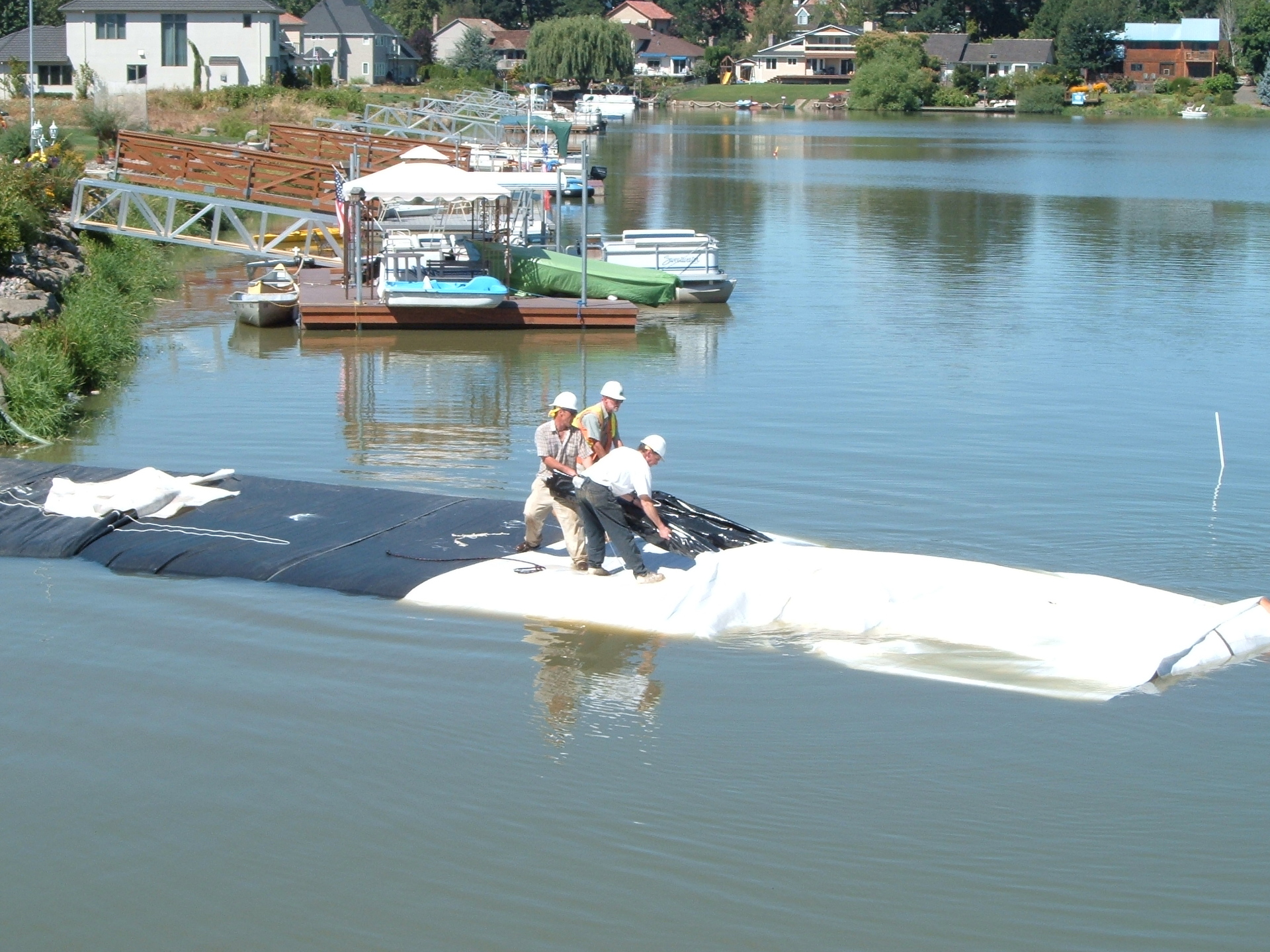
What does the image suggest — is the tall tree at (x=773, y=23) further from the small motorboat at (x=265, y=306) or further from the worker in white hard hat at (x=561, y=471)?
the worker in white hard hat at (x=561, y=471)

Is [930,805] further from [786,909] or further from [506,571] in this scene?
[506,571]

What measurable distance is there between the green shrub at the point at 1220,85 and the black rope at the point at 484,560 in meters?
113

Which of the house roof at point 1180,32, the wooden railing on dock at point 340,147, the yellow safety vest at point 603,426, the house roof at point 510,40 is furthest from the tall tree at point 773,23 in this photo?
the yellow safety vest at point 603,426

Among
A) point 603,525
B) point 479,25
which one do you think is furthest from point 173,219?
point 479,25

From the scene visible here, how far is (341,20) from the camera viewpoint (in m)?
93.7

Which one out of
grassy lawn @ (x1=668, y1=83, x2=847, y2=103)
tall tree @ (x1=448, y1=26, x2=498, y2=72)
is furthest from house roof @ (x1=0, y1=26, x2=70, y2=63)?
grassy lawn @ (x1=668, y1=83, x2=847, y2=103)

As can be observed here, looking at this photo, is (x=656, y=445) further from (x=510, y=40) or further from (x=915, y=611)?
(x=510, y=40)

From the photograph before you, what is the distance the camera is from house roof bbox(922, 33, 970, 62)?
12744cm

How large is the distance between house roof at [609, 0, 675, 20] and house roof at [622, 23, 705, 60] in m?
8.05

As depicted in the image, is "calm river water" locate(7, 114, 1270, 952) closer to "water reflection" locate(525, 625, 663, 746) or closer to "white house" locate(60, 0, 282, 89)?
"water reflection" locate(525, 625, 663, 746)

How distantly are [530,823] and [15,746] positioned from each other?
3447 mm

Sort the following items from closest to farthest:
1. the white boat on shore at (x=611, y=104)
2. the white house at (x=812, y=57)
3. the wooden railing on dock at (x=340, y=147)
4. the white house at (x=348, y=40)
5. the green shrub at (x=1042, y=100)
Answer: the wooden railing on dock at (x=340, y=147)
the white house at (x=348, y=40)
the white boat on shore at (x=611, y=104)
the green shrub at (x=1042, y=100)
the white house at (x=812, y=57)

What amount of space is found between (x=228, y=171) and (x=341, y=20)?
68.9 meters

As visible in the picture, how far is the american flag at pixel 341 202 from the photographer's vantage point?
82.0 ft
